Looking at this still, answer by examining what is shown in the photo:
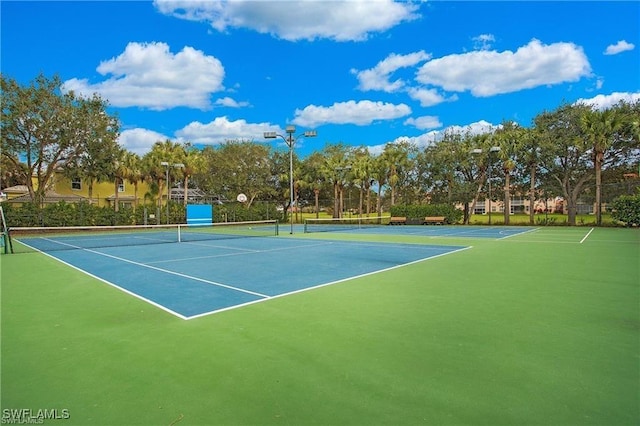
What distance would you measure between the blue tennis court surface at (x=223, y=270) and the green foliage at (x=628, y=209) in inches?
741

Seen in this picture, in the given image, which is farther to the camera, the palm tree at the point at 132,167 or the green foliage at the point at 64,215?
the palm tree at the point at 132,167

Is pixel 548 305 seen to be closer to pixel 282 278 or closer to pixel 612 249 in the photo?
pixel 282 278

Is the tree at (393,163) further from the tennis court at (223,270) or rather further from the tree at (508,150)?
the tennis court at (223,270)

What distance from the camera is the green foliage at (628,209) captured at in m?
24.6

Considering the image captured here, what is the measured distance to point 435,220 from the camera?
34.0 metres

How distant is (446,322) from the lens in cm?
492

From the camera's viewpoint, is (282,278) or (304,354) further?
(282,278)

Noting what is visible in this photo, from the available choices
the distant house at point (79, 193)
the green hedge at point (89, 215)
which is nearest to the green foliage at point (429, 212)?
the green hedge at point (89, 215)

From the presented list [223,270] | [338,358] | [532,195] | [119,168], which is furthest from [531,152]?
[338,358]

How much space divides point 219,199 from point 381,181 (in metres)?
19.0

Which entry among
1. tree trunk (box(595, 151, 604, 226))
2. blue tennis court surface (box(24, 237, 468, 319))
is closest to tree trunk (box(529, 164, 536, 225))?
tree trunk (box(595, 151, 604, 226))

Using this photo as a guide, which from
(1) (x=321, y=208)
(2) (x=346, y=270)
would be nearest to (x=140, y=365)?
(2) (x=346, y=270)

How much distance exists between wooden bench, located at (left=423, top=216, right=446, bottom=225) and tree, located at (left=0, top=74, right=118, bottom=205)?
2677 cm

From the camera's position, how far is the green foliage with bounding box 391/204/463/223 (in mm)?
34406
